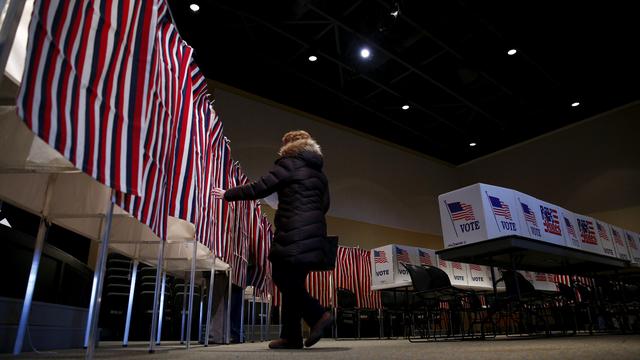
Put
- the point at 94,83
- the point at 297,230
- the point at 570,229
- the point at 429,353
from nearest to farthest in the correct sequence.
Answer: the point at 94,83 → the point at 429,353 → the point at 297,230 → the point at 570,229

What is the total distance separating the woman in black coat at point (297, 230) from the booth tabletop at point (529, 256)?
66.7 inches

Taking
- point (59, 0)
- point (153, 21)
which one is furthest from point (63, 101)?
point (153, 21)

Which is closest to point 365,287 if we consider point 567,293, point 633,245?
point 567,293

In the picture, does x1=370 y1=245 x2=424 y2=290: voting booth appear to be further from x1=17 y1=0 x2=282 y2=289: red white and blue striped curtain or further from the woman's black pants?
x1=17 y1=0 x2=282 y2=289: red white and blue striped curtain

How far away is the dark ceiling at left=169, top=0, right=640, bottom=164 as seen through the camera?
8.41 metres

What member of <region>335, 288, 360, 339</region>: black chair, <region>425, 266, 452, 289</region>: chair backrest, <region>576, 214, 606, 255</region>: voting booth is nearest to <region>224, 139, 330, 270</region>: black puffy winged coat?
<region>425, 266, 452, 289</region>: chair backrest

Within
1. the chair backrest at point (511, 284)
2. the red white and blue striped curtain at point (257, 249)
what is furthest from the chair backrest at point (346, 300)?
the chair backrest at point (511, 284)

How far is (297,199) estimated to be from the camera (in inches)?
112

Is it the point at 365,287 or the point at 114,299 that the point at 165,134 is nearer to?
the point at 114,299

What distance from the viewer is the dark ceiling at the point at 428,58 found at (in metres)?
8.41

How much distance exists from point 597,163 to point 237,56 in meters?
10.2

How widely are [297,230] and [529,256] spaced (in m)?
3.04

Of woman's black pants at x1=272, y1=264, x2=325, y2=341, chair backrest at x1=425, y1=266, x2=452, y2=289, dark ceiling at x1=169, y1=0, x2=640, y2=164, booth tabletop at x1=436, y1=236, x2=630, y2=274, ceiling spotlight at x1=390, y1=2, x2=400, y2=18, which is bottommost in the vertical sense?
woman's black pants at x1=272, y1=264, x2=325, y2=341

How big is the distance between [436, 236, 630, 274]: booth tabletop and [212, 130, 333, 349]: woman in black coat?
Answer: 170 centimetres
